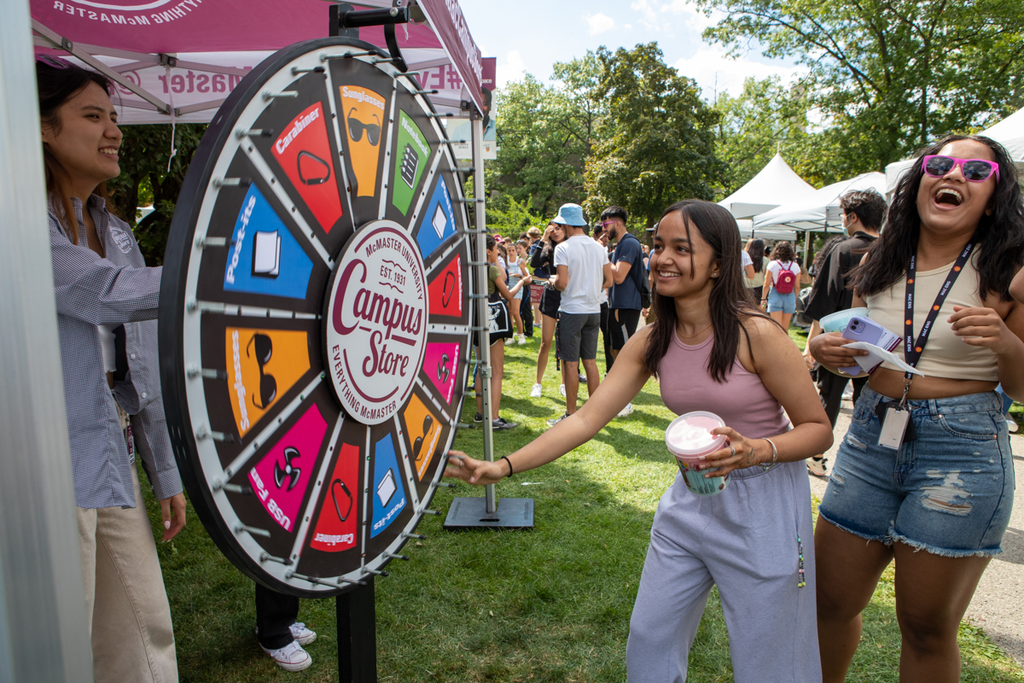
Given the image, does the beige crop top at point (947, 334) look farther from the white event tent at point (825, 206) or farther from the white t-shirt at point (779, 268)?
the white event tent at point (825, 206)

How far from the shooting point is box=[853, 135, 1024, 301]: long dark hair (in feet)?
6.28

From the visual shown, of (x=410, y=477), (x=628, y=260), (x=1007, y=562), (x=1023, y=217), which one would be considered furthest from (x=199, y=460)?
(x=628, y=260)

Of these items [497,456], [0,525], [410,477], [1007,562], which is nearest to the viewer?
[0,525]

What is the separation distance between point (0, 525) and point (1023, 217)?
253 centimetres

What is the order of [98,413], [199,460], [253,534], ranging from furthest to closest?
[98,413] → [253,534] → [199,460]

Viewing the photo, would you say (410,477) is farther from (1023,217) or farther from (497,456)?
(497,456)

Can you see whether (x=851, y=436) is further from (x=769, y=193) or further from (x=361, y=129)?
(x=769, y=193)

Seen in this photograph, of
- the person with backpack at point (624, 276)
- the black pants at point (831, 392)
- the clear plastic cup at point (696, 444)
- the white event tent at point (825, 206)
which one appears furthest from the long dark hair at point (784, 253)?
the clear plastic cup at point (696, 444)

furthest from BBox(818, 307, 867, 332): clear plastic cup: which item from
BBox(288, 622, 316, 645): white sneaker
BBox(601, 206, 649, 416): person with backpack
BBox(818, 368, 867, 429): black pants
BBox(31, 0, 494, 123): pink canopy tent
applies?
Result: BBox(601, 206, 649, 416): person with backpack

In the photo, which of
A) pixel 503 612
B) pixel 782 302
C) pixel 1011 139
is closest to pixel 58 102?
pixel 503 612

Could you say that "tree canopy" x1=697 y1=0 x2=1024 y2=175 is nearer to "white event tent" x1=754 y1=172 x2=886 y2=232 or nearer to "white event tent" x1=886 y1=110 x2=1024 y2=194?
"white event tent" x1=754 y1=172 x2=886 y2=232

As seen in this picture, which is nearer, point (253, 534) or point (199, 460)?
point (199, 460)

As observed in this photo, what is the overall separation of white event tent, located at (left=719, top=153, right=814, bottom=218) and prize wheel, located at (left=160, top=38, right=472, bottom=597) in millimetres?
17412

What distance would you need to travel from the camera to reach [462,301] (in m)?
2.00
